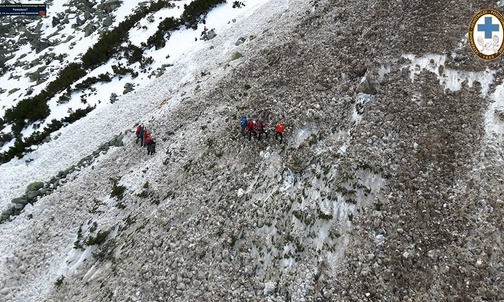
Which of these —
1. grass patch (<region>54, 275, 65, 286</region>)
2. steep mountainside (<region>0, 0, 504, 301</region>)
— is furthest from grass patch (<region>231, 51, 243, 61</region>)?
grass patch (<region>54, 275, 65, 286</region>)

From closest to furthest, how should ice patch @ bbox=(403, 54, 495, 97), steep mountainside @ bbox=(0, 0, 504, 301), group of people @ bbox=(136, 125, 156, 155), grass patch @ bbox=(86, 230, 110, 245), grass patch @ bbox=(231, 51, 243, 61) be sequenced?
steep mountainside @ bbox=(0, 0, 504, 301), ice patch @ bbox=(403, 54, 495, 97), grass patch @ bbox=(86, 230, 110, 245), group of people @ bbox=(136, 125, 156, 155), grass patch @ bbox=(231, 51, 243, 61)

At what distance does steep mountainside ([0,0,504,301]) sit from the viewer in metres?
13.8

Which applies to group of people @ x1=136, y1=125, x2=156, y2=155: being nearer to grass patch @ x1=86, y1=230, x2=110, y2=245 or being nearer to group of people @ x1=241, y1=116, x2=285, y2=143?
grass patch @ x1=86, y1=230, x2=110, y2=245

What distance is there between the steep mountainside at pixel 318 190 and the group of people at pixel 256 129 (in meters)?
0.46

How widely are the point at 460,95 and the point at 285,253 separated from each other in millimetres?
11539

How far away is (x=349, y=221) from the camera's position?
15.0m

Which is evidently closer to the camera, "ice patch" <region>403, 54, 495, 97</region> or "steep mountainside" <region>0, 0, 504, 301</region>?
"steep mountainside" <region>0, 0, 504, 301</region>

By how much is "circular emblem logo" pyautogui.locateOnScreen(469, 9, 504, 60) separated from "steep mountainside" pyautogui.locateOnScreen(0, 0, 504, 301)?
0.53m

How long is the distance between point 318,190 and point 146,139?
12571 millimetres

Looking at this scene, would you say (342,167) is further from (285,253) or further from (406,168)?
(285,253)

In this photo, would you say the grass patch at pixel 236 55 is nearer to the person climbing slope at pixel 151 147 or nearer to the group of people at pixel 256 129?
the person climbing slope at pixel 151 147

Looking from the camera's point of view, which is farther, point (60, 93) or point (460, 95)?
point (60, 93)

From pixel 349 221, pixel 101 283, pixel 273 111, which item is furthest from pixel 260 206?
pixel 101 283

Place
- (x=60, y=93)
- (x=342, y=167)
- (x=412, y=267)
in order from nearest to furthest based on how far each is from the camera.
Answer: (x=412, y=267), (x=342, y=167), (x=60, y=93)
